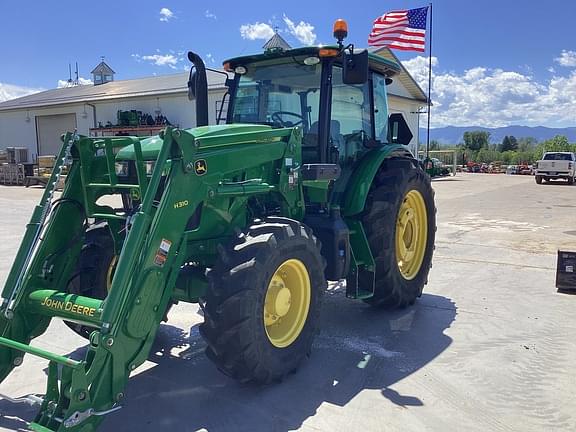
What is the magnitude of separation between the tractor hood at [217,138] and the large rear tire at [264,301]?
66 centimetres

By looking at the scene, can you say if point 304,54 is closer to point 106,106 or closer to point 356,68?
point 356,68

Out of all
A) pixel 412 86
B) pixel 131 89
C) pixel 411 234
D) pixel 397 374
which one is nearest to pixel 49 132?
pixel 131 89

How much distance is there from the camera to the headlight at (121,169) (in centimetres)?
419

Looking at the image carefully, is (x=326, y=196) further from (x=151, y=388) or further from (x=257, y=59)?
(x=151, y=388)

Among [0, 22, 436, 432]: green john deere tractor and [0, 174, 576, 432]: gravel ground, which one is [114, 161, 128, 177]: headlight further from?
[0, 174, 576, 432]: gravel ground

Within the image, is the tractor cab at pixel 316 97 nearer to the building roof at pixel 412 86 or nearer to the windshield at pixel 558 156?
the building roof at pixel 412 86

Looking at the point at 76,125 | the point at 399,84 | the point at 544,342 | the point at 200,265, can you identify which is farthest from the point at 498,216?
the point at 76,125

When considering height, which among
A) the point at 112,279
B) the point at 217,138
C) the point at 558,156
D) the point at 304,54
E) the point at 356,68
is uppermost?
the point at 304,54

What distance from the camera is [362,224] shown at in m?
5.16

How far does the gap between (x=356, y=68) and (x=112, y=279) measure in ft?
8.22

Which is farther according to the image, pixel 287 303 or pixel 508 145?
pixel 508 145

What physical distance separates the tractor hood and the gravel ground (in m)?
1.71

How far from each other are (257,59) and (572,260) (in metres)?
4.35

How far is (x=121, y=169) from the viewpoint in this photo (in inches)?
166
